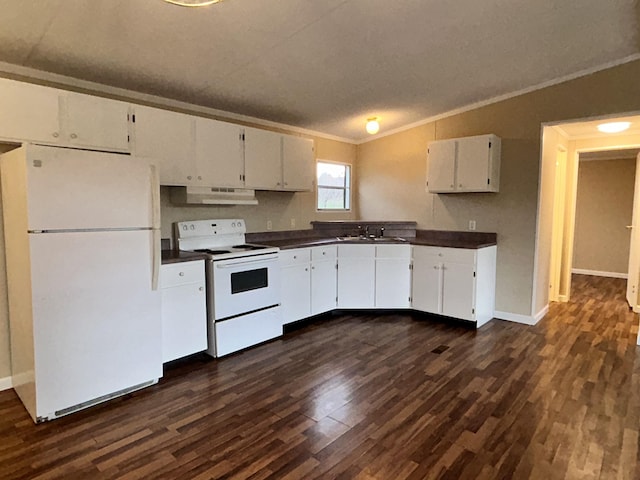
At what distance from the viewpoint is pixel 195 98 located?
360 centimetres

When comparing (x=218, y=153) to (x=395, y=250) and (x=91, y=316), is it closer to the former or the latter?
(x=91, y=316)

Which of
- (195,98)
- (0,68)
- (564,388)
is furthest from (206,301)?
(564,388)

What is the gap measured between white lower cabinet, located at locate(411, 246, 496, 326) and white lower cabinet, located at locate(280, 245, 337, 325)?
1.03 meters

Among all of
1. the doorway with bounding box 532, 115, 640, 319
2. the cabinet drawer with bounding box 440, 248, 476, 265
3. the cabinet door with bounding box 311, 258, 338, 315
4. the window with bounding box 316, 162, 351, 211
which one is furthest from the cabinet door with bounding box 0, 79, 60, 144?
the doorway with bounding box 532, 115, 640, 319

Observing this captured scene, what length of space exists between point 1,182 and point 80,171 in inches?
30.7

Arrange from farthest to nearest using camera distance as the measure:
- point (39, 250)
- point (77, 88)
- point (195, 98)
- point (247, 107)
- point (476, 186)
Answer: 1. point (476, 186)
2. point (247, 107)
3. point (195, 98)
4. point (77, 88)
5. point (39, 250)

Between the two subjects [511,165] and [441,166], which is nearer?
[511,165]

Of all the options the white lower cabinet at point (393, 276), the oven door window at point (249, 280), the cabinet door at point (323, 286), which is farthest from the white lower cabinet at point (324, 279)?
the oven door window at point (249, 280)

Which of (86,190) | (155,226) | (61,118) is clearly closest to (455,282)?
(155,226)

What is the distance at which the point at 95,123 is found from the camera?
9.20 feet

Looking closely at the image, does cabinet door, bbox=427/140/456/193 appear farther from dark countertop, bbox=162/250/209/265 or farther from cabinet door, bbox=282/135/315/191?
dark countertop, bbox=162/250/209/265

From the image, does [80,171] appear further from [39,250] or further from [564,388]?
[564,388]

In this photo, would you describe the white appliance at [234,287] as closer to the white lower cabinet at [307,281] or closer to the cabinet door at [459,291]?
the white lower cabinet at [307,281]

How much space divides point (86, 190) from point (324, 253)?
2.55 meters
